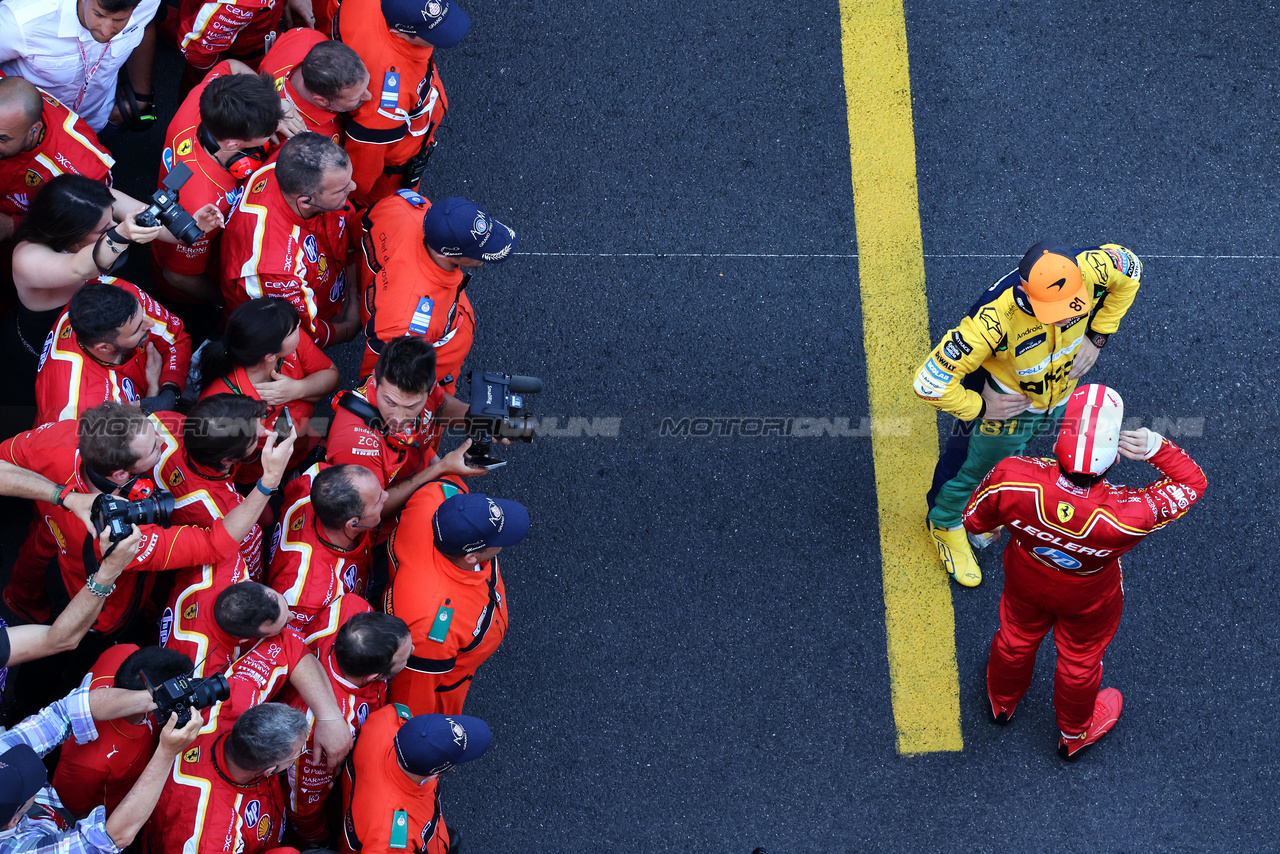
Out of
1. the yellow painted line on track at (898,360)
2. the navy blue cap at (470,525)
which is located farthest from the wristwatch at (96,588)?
the yellow painted line on track at (898,360)

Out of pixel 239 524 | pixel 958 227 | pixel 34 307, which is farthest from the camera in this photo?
pixel 958 227

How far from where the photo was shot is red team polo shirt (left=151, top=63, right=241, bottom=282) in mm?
3922

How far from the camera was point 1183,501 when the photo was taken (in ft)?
11.7

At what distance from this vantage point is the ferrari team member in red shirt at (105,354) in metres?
3.49

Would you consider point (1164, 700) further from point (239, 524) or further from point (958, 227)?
point (239, 524)

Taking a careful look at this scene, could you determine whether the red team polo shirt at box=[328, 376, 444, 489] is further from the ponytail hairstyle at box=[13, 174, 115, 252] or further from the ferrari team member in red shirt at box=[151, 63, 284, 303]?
the ponytail hairstyle at box=[13, 174, 115, 252]

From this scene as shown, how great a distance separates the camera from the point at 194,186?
3.91 metres

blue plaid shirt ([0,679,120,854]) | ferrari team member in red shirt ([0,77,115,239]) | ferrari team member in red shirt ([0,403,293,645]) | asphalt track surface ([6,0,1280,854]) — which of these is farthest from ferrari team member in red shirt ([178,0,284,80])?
blue plaid shirt ([0,679,120,854])

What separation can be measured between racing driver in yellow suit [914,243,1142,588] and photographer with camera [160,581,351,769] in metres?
2.49

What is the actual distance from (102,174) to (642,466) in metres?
2.64

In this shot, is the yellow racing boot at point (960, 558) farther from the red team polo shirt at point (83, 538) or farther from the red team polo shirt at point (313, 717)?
the red team polo shirt at point (83, 538)

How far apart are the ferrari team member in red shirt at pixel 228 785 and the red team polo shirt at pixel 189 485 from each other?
741 mm

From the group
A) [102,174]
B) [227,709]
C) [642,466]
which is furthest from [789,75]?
[227,709]

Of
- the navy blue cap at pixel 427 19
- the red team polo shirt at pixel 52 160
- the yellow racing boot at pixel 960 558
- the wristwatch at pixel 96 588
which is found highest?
the navy blue cap at pixel 427 19
